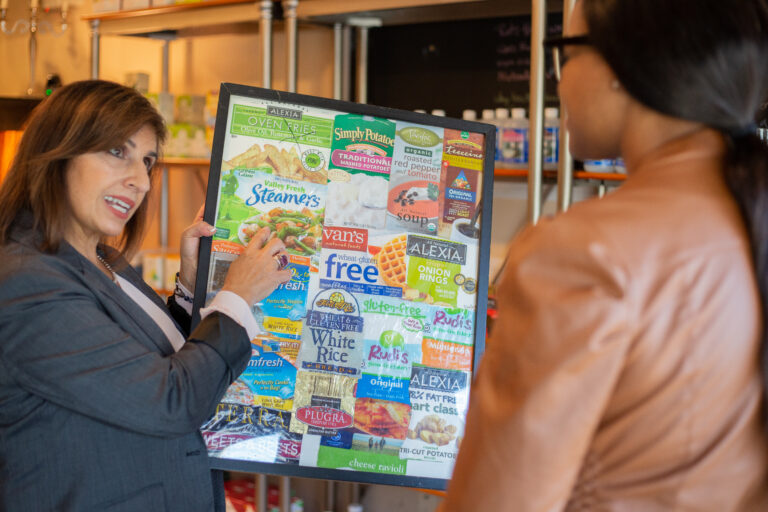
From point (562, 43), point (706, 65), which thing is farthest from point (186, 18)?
point (706, 65)

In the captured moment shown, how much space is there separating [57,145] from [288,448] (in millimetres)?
811

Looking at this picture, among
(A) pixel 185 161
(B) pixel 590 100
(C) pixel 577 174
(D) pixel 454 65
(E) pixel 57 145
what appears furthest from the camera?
(A) pixel 185 161

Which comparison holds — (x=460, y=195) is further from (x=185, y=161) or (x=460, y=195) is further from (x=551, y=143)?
(x=185, y=161)

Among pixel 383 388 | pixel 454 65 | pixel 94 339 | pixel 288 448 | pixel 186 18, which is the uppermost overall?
pixel 186 18

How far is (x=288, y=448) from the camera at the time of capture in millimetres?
1743

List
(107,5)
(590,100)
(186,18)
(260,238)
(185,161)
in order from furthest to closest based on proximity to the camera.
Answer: (107,5), (185,161), (186,18), (260,238), (590,100)

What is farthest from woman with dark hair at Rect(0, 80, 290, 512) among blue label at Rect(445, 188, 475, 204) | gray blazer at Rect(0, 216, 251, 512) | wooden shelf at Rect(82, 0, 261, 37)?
wooden shelf at Rect(82, 0, 261, 37)

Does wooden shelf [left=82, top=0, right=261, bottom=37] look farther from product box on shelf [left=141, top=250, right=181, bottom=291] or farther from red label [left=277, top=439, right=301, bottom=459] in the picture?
red label [left=277, top=439, right=301, bottom=459]

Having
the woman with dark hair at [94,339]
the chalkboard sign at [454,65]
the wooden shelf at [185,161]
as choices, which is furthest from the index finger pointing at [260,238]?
the wooden shelf at [185,161]

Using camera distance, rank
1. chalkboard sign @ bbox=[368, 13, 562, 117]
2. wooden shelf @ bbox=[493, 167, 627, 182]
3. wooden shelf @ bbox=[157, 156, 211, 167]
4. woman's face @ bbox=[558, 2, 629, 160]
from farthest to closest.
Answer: wooden shelf @ bbox=[157, 156, 211, 167] < chalkboard sign @ bbox=[368, 13, 562, 117] < wooden shelf @ bbox=[493, 167, 627, 182] < woman's face @ bbox=[558, 2, 629, 160]

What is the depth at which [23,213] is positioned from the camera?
1533mm

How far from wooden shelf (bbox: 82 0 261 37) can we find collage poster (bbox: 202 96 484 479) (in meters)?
1.59

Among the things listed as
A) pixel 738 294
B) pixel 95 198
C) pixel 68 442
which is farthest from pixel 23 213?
pixel 738 294

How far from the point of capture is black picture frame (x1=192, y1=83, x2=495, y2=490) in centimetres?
171
